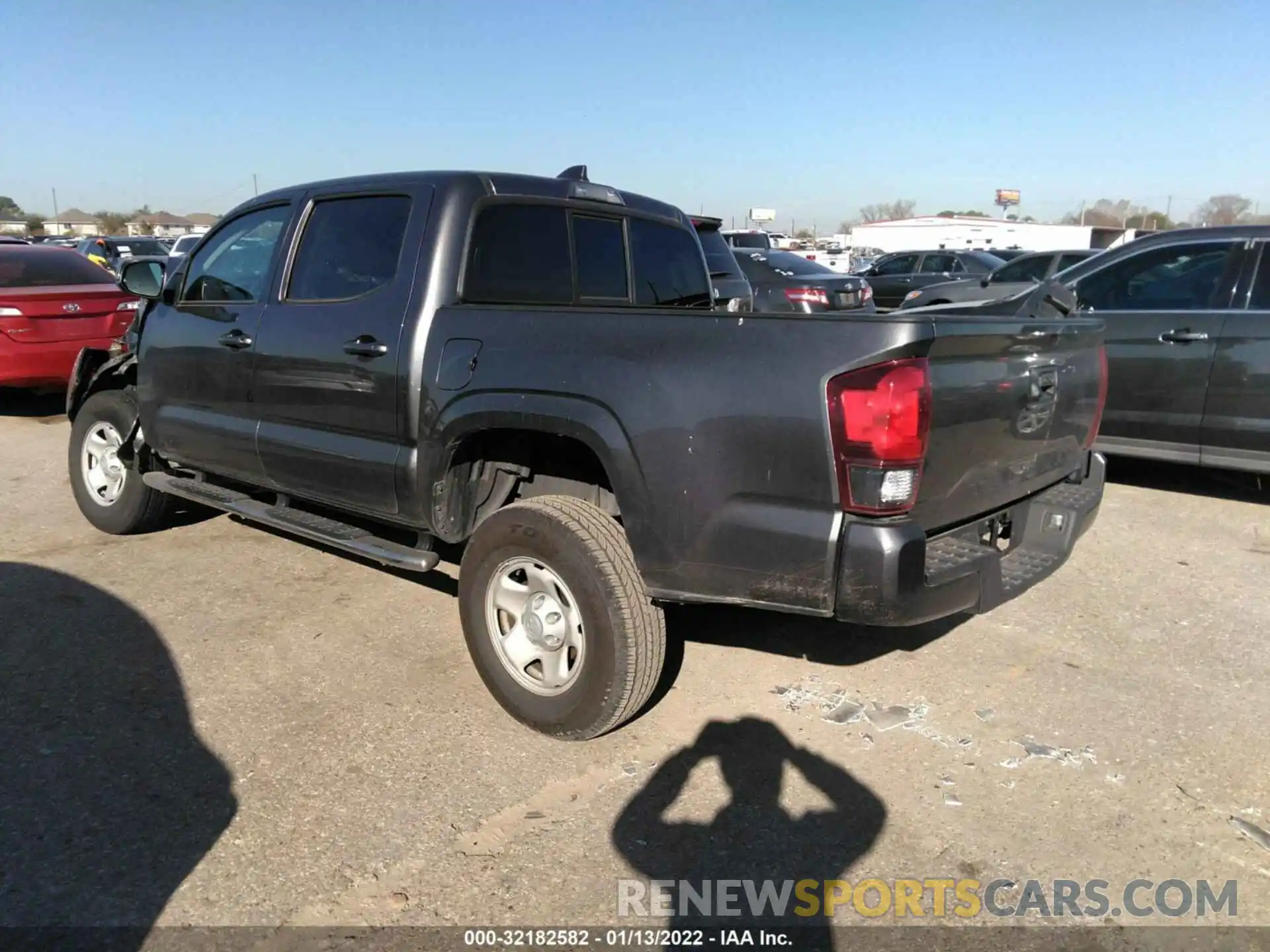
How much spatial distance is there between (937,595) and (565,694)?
128 centimetres

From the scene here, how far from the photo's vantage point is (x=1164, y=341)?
611 cm

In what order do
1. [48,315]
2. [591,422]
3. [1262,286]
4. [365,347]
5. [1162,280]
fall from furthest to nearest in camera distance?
[48,315] < [1162,280] < [1262,286] < [365,347] < [591,422]

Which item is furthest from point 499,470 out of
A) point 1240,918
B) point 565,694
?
point 1240,918

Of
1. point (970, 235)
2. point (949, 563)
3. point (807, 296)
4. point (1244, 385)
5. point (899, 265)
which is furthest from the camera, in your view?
point (970, 235)

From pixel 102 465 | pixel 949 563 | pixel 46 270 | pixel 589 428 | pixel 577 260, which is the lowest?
pixel 102 465

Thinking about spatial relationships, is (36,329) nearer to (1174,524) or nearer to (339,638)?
(339,638)

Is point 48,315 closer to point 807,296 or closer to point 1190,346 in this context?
point 807,296

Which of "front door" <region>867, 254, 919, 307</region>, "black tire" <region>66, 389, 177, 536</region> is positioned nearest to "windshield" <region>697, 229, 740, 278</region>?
"black tire" <region>66, 389, 177, 536</region>

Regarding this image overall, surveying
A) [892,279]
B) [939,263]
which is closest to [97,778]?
[892,279]

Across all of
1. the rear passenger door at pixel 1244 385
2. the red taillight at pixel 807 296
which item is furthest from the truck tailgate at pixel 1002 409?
the red taillight at pixel 807 296

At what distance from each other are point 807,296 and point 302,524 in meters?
7.93

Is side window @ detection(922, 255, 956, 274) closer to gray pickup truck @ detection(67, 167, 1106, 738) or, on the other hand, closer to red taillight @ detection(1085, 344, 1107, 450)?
Result: gray pickup truck @ detection(67, 167, 1106, 738)

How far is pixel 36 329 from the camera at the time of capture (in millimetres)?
8297

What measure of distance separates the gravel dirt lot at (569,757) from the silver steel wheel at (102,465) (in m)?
0.81
